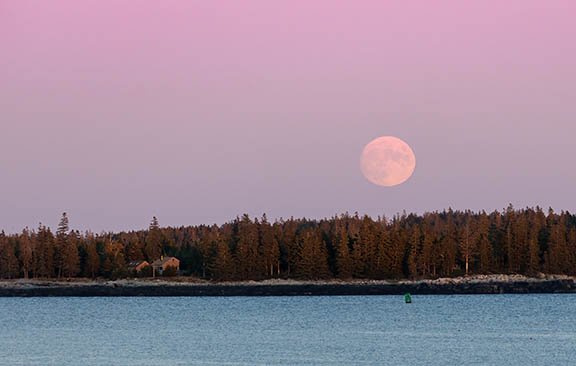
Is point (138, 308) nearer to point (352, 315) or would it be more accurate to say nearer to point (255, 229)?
point (352, 315)

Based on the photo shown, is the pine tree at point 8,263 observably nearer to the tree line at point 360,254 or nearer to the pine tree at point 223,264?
the tree line at point 360,254

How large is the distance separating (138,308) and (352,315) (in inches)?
1412

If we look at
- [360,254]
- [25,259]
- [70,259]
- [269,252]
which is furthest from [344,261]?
[25,259]

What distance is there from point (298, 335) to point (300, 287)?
90.4 meters

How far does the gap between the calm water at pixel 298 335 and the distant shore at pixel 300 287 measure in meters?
41.3

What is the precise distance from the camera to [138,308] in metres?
118

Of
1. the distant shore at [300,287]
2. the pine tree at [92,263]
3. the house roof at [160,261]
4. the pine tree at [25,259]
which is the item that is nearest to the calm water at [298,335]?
the distant shore at [300,287]

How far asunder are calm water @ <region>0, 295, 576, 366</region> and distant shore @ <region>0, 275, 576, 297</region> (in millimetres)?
41302

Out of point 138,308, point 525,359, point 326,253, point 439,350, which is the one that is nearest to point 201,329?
point 439,350

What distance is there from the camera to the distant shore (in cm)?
15588

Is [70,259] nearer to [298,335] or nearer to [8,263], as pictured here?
[8,263]

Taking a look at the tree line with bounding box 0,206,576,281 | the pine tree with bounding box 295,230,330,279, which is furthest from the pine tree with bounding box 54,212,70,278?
the pine tree with bounding box 295,230,330,279

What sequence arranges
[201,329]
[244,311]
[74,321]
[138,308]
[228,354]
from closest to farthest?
[228,354] → [201,329] → [74,321] → [244,311] → [138,308]

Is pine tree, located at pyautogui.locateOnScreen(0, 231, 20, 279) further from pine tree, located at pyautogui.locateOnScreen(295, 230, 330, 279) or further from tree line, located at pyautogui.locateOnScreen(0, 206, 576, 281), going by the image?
pine tree, located at pyautogui.locateOnScreen(295, 230, 330, 279)
